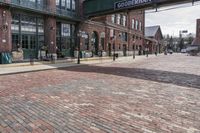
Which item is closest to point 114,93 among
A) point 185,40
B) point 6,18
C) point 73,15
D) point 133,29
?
point 6,18

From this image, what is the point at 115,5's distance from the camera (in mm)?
22469

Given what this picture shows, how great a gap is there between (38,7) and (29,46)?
177 inches

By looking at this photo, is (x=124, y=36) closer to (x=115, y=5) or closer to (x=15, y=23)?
(x=115, y=5)

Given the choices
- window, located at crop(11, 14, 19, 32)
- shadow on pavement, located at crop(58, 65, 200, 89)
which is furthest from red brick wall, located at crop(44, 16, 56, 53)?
shadow on pavement, located at crop(58, 65, 200, 89)

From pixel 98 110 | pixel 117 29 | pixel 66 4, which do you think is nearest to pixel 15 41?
pixel 66 4

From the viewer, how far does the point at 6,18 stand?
64.5 feet

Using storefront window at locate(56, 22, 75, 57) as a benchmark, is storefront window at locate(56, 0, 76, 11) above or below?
above

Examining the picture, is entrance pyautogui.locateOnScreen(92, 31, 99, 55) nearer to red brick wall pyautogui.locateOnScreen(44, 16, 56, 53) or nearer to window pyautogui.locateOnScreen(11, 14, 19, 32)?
red brick wall pyautogui.locateOnScreen(44, 16, 56, 53)

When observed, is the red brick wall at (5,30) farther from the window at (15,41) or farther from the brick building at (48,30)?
the window at (15,41)

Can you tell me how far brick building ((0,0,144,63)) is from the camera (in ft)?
65.7

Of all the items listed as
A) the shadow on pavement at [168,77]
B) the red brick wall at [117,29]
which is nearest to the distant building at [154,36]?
the red brick wall at [117,29]

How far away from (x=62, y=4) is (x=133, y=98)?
22.3 m

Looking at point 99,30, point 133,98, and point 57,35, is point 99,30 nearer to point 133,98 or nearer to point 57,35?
point 57,35

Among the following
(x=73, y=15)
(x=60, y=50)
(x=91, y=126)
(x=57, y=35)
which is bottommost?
(x=91, y=126)
